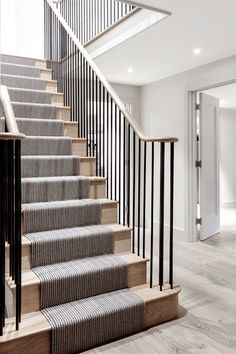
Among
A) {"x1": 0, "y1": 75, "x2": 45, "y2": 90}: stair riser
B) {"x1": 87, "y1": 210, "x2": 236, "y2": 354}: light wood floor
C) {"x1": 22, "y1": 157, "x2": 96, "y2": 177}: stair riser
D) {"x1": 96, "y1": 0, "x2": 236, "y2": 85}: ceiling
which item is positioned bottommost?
{"x1": 87, "y1": 210, "x2": 236, "y2": 354}: light wood floor

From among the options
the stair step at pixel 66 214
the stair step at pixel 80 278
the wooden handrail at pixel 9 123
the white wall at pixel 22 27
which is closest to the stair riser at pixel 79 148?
the stair step at pixel 66 214

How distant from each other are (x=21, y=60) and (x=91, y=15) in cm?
115

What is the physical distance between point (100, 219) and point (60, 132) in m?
1.21

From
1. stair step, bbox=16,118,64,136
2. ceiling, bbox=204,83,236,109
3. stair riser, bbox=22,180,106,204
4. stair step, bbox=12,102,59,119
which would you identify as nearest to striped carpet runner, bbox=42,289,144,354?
stair riser, bbox=22,180,106,204

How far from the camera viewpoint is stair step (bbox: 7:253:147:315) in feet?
6.76

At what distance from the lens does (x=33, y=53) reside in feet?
18.7

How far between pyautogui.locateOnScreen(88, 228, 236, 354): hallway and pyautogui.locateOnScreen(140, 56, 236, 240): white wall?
106cm

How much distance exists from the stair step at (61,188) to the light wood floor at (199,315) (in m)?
1.18

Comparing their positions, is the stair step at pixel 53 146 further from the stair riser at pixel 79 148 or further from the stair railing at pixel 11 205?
the stair railing at pixel 11 205

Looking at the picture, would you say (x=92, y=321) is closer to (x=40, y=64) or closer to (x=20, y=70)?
(x=20, y=70)

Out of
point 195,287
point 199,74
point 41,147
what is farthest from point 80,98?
point 195,287

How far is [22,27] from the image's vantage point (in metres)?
5.64

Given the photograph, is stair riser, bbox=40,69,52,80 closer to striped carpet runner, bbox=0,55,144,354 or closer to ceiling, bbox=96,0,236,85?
ceiling, bbox=96,0,236,85

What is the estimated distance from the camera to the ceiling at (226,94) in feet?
17.4
